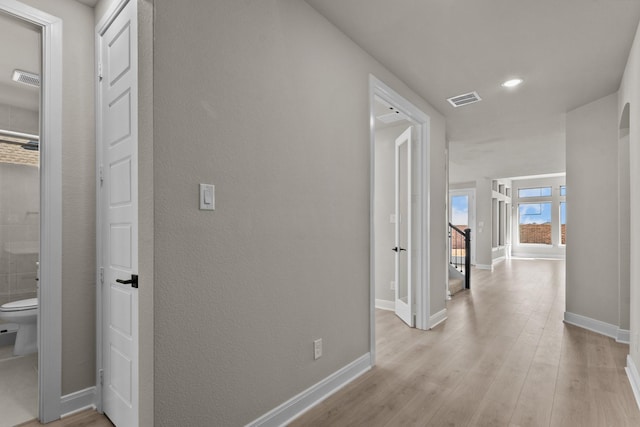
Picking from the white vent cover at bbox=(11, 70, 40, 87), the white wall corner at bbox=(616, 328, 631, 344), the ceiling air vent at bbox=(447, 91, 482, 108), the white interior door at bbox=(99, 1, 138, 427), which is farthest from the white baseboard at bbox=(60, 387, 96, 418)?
the white wall corner at bbox=(616, 328, 631, 344)

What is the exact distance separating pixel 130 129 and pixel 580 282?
15.6ft

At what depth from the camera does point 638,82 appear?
2426 mm

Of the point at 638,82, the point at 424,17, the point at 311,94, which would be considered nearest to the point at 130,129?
the point at 311,94

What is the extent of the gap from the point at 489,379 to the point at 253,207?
2.20 metres

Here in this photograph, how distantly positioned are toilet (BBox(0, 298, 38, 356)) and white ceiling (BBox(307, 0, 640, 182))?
3404 millimetres

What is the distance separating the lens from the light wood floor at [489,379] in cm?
206

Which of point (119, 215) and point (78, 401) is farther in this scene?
point (78, 401)

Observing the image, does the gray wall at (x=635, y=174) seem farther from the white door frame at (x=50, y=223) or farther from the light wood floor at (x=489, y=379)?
the white door frame at (x=50, y=223)

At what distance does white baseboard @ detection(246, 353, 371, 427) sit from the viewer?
191cm

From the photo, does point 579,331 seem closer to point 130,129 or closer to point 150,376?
point 150,376

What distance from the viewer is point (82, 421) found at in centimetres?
199

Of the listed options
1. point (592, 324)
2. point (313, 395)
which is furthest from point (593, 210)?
point (313, 395)

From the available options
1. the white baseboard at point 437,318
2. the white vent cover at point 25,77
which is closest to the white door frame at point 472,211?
the white baseboard at point 437,318

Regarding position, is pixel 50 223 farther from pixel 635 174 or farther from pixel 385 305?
pixel 635 174
